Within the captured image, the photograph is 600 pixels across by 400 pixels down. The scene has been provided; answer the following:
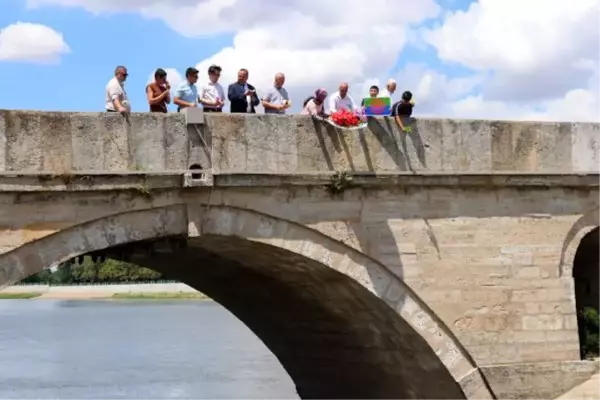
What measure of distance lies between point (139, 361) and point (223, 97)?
15816 mm

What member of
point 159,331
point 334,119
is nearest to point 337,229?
point 334,119

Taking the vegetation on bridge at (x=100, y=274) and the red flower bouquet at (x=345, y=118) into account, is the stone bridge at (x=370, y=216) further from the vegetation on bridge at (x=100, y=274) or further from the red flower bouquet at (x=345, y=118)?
the vegetation on bridge at (x=100, y=274)

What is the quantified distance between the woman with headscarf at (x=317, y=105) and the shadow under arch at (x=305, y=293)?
3.91 feet

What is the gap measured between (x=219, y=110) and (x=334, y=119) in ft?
3.82

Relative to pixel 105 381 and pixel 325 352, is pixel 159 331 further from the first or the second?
pixel 325 352

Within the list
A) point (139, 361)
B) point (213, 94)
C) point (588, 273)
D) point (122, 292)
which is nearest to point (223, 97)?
point (213, 94)

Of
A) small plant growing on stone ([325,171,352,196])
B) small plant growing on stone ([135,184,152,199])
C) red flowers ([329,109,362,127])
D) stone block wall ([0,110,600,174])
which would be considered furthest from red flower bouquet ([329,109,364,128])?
small plant growing on stone ([135,184,152,199])

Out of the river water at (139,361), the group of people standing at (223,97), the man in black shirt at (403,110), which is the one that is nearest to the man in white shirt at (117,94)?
the group of people standing at (223,97)

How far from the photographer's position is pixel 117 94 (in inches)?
392

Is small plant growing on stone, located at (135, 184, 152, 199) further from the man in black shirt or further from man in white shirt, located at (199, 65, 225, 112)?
the man in black shirt

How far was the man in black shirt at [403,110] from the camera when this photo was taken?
10984 millimetres

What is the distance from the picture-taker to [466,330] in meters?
11.0

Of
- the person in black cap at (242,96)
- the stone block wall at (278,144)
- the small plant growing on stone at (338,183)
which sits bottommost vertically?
the small plant growing on stone at (338,183)

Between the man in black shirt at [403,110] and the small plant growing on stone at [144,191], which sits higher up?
the man in black shirt at [403,110]
